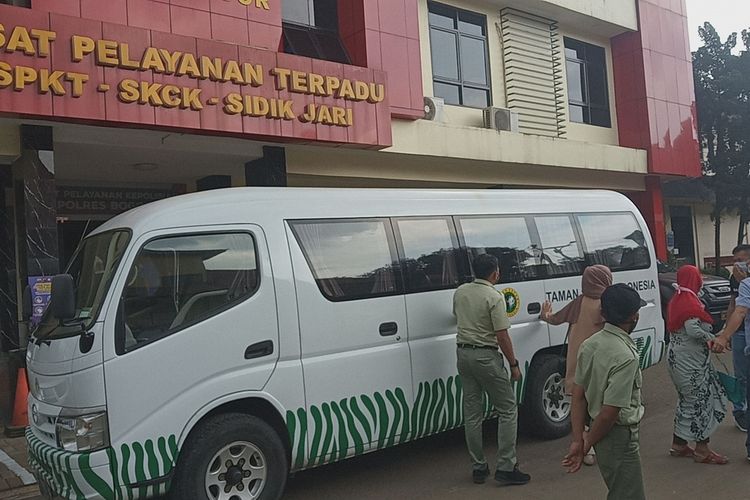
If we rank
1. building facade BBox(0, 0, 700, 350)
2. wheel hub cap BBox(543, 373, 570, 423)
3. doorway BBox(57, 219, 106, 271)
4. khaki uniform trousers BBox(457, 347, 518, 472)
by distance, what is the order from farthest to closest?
doorway BBox(57, 219, 106, 271)
building facade BBox(0, 0, 700, 350)
wheel hub cap BBox(543, 373, 570, 423)
khaki uniform trousers BBox(457, 347, 518, 472)

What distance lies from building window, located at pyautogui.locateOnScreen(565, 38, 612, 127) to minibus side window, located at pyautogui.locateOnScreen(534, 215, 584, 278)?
417 inches

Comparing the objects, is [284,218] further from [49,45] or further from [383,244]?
[49,45]

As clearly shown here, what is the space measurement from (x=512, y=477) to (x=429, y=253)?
77.2 inches

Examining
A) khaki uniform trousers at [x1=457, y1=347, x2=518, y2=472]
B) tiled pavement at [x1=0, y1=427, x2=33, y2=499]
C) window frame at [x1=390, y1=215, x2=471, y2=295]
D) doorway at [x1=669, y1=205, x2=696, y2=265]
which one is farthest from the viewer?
doorway at [x1=669, y1=205, x2=696, y2=265]

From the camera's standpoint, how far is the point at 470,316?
529 centimetres

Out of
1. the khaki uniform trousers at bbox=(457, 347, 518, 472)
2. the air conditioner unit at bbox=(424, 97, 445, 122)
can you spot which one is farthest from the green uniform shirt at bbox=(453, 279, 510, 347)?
the air conditioner unit at bbox=(424, 97, 445, 122)

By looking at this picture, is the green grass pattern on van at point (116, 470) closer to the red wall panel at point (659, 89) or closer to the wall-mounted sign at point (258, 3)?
the wall-mounted sign at point (258, 3)

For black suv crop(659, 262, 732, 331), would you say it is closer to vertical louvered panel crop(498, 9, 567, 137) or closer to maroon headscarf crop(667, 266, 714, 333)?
vertical louvered panel crop(498, 9, 567, 137)

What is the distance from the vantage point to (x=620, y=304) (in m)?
3.31

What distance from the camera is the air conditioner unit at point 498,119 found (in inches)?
530

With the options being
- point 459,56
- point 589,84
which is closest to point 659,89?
point 589,84

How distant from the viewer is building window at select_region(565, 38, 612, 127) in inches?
657

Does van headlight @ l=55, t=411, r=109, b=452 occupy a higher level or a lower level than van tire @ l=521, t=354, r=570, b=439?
higher

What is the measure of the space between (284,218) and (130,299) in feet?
4.30
